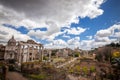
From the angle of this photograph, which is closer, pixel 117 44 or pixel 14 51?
pixel 14 51

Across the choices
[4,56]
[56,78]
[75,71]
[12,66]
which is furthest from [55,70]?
[4,56]

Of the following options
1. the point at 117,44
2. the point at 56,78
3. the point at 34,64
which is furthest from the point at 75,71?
the point at 117,44

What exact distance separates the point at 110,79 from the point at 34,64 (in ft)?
77.4

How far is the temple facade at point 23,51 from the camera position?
181 feet

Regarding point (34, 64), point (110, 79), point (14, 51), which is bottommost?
point (110, 79)

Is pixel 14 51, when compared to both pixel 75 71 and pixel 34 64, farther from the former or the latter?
pixel 75 71

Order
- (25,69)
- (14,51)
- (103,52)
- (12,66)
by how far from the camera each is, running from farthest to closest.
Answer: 1. (14,51)
2. (103,52)
3. (12,66)
4. (25,69)

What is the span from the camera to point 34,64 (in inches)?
1773

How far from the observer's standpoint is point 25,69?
147ft

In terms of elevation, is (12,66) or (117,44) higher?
(117,44)

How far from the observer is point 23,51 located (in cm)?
5553

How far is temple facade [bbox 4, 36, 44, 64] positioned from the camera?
5502 cm

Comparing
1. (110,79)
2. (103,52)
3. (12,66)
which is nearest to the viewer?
(110,79)

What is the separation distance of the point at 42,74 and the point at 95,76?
14717 millimetres
